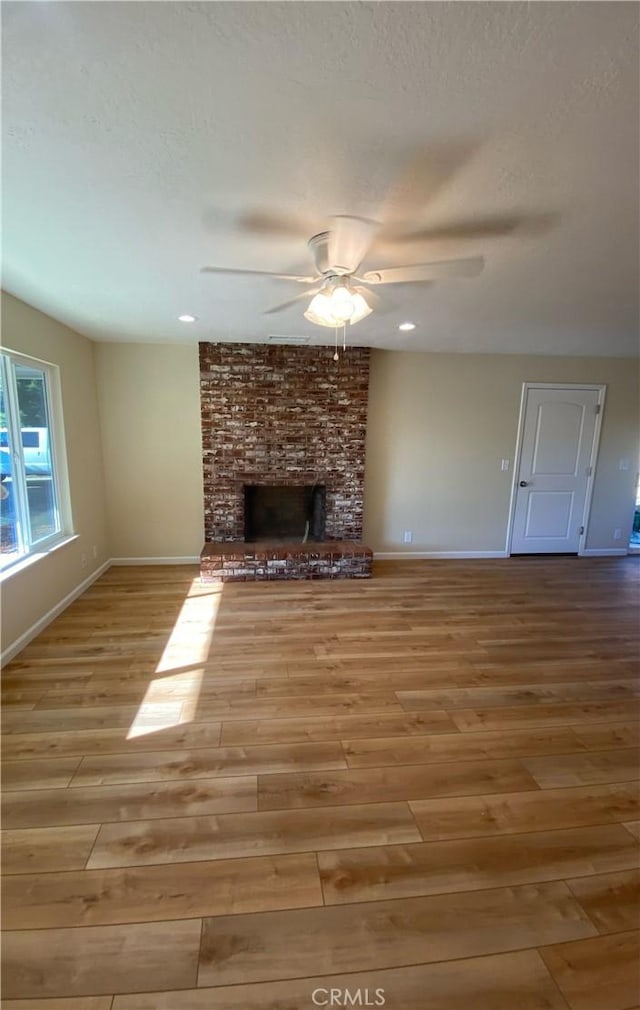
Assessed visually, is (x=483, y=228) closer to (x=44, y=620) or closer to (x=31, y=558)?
(x=31, y=558)

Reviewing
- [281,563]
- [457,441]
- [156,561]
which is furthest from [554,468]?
[156,561]

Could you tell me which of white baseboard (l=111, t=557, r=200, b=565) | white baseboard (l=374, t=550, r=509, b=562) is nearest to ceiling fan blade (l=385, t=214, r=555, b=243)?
white baseboard (l=374, t=550, r=509, b=562)

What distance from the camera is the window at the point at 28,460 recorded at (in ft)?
9.29

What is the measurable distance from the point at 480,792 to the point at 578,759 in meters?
0.58

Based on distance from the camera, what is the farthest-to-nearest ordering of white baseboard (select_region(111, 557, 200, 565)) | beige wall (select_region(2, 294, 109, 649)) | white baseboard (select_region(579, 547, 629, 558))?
white baseboard (select_region(579, 547, 629, 558)) → white baseboard (select_region(111, 557, 200, 565)) → beige wall (select_region(2, 294, 109, 649))

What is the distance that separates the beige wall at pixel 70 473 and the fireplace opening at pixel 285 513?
157cm

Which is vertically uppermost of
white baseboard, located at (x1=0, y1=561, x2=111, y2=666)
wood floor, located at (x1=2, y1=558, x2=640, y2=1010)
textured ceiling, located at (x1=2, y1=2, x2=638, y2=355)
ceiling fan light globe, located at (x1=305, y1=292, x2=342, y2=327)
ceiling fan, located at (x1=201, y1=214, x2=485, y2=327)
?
textured ceiling, located at (x1=2, y1=2, x2=638, y2=355)

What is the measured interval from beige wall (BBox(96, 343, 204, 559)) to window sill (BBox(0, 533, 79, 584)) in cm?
94

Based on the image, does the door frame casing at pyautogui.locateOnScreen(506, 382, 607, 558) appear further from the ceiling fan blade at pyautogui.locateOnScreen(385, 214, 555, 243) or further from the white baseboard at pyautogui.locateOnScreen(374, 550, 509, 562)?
the ceiling fan blade at pyautogui.locateOnScreen(385, 214, 555, 243)

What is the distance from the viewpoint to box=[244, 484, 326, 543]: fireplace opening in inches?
186

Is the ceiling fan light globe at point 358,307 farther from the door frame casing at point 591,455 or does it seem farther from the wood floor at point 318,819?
the door frame casing at point 591,455

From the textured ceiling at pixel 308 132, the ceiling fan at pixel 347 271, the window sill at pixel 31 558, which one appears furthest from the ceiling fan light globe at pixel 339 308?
the window sill at pixel 31 558

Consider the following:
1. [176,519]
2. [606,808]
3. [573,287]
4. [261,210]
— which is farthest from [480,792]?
[176,519]

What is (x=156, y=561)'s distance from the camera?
4.62 metres
